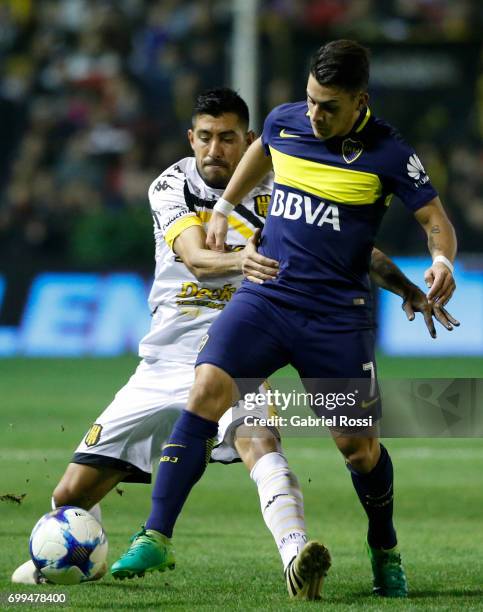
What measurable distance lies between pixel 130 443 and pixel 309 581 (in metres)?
1.16

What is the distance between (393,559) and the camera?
17.9 ft

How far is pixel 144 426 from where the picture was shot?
230 inches

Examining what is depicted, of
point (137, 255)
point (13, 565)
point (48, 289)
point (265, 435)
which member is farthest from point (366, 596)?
point (137, 255)

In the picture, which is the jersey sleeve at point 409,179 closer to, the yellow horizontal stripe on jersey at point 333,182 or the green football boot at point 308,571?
the yellow horizontal stripe on jersey at point 333,182

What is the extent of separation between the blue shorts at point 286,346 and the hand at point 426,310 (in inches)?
9.1

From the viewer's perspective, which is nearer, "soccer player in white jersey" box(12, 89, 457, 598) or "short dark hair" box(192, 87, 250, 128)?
"soccer player in white jersey" box(12, 89, 457, 598)

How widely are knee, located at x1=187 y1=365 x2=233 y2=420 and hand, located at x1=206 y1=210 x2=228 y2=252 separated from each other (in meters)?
0.65

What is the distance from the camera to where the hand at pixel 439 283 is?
16.5ft

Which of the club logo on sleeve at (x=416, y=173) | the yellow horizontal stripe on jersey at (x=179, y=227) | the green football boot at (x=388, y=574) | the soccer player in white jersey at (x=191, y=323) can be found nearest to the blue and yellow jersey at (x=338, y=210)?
the club logo on sleeve at (x=416, y=173)

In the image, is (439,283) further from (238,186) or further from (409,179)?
(238,186)

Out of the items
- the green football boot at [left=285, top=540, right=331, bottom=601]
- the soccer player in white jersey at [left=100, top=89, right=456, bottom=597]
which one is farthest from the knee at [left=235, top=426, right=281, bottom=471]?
the green football boot at [left=285, top=540, right=331, bottom=601]

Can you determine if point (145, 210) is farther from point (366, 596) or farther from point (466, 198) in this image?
point (366, 596)

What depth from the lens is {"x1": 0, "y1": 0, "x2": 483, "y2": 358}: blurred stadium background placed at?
1739 cm

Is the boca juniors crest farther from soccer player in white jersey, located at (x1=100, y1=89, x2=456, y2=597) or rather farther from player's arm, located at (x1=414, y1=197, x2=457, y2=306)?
soccer player in white jersey, located at (x1=100, y1=89, x2=456, y2=597)
